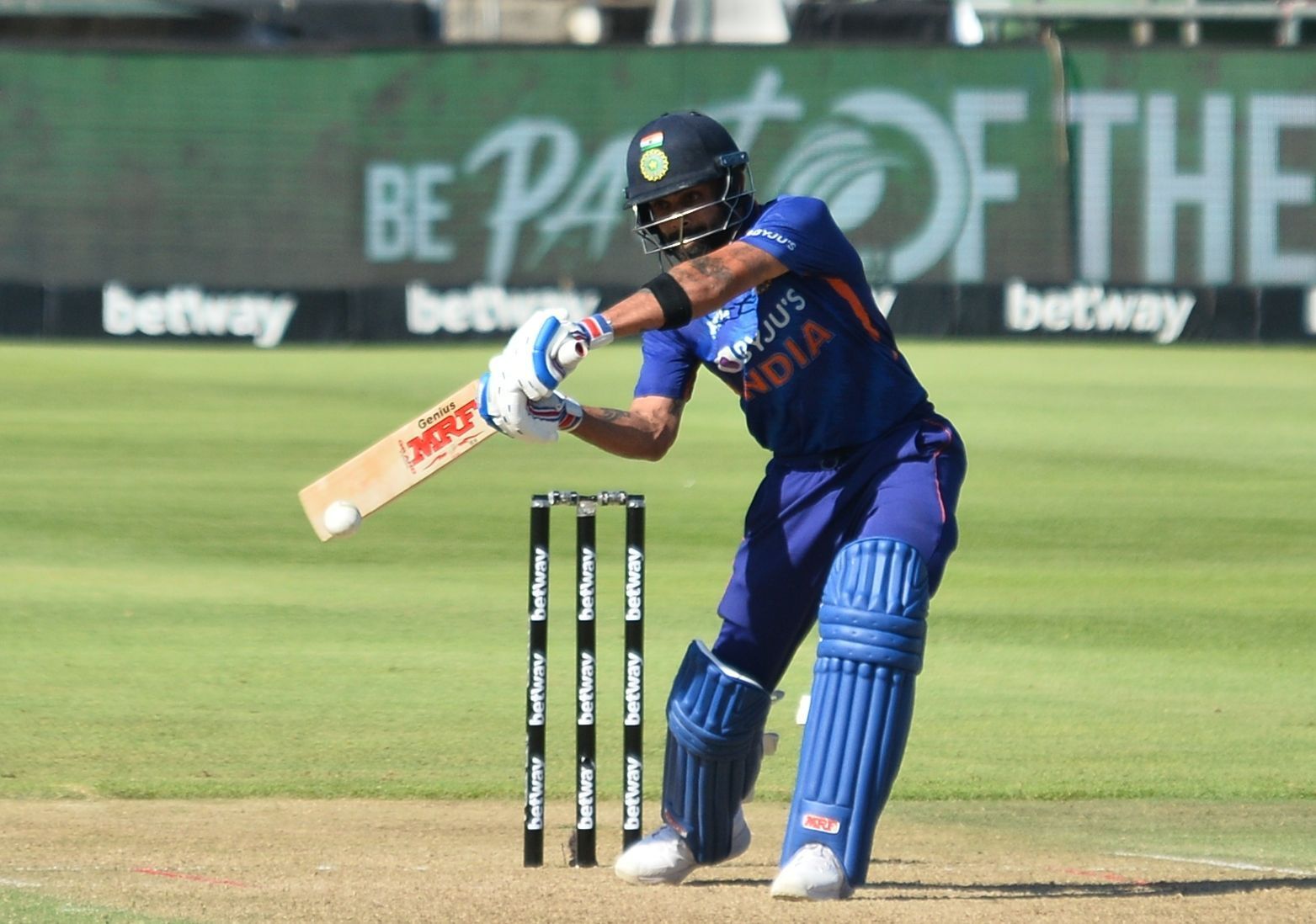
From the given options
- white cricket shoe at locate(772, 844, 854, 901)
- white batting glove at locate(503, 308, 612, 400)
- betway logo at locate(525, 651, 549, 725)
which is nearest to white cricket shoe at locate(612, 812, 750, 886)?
betway logo at locate(525, 651, 549, 725)

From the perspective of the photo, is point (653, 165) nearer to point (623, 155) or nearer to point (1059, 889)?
point (1059, 889)

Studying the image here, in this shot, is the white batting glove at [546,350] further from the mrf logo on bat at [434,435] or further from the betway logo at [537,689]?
the betway logo at [537,689]

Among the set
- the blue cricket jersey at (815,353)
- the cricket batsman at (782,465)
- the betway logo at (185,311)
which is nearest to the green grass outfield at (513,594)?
the betway logo at (185,311)

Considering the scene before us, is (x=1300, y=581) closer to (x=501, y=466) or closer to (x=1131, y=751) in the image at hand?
(x=1131, y=751)

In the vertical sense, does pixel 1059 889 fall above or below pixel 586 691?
below

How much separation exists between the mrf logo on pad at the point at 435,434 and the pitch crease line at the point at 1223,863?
245cm

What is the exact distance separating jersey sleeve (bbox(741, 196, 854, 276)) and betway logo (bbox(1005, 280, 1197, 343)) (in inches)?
608

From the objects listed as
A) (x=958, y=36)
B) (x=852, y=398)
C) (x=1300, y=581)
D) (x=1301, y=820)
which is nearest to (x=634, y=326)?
(x=852, y=398)

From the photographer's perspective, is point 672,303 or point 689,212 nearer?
point 672,303

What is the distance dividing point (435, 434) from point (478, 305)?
1505 cm

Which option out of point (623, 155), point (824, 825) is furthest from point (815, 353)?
point (623, 155)

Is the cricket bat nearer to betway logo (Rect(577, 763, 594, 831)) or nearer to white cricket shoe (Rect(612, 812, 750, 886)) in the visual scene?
betway logo (Rect(577, 763, 594, 831))

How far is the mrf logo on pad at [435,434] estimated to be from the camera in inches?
193

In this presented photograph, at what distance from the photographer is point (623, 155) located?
20.0 meters
